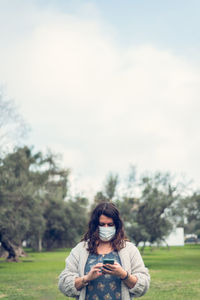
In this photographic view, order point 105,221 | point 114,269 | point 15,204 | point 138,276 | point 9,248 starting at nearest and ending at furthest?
point 114,269, point 138,276, point 105,221, point 15,204, point 9,248

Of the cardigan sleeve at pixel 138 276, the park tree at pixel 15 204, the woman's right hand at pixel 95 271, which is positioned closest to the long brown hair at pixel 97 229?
the cardigan sleeve at pixel 138 276

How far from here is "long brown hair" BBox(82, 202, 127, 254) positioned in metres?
3.25

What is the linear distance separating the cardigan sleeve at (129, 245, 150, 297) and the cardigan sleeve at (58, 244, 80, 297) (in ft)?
1.41

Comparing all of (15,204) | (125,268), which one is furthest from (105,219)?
(15,204)

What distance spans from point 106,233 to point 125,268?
0.30m

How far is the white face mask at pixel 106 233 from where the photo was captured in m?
3.23

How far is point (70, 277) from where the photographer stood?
125 inches

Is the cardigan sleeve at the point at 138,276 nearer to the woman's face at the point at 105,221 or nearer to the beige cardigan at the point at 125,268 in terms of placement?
the beige cardigan at the point at 125,268

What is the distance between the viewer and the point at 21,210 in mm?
28641

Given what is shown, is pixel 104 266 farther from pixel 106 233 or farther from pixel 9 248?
pixel 9 248

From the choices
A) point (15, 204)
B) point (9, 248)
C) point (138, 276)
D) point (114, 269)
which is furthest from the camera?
point (9, 248)

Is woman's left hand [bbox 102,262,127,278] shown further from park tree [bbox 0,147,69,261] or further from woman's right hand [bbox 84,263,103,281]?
park tree [bbox 0,147,69,261]

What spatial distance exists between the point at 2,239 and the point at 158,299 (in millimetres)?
19892

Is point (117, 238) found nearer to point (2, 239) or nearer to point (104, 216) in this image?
point (104, 216)
